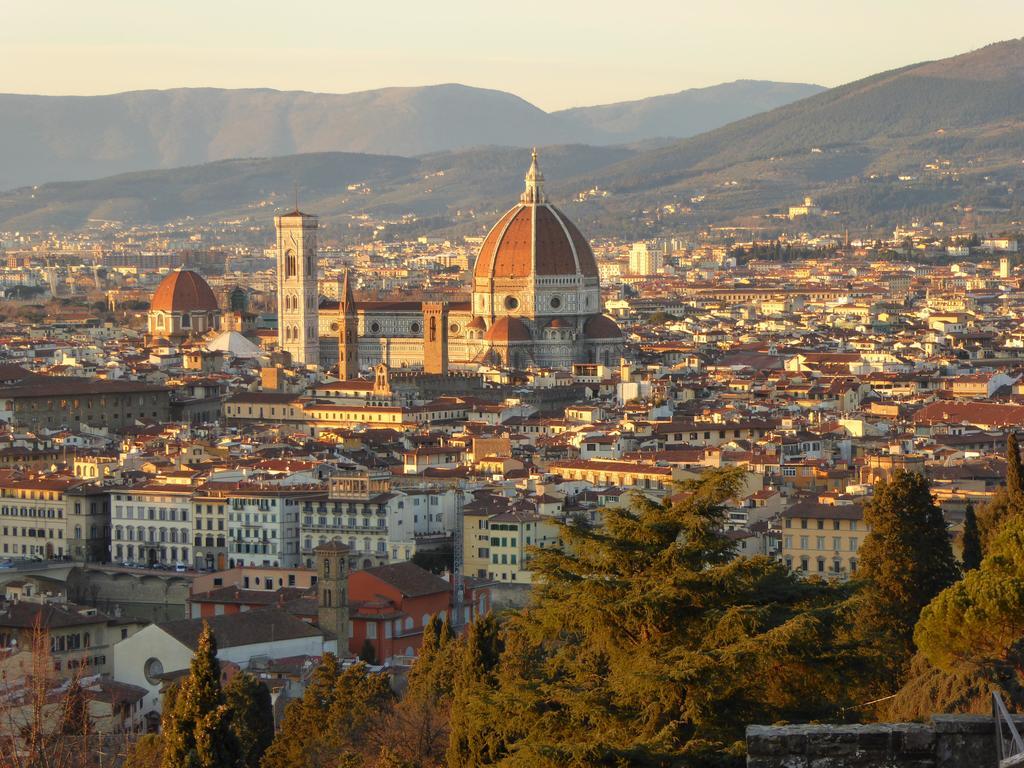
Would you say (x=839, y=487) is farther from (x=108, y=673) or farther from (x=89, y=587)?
(x=108, y=673)

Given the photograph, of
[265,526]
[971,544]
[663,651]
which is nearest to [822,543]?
[971,544]

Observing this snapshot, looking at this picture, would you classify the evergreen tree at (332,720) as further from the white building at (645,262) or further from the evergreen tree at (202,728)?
the white building at (645,262)

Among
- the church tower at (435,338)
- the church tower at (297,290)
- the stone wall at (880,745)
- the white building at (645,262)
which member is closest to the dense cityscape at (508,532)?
the stone wall at (880,745)

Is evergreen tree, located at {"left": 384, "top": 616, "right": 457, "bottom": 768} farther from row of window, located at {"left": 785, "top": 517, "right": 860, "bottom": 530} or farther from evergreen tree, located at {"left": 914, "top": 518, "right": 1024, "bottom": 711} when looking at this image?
row of window, located at {"left": 785, "top": 517, "right": 860, "bottom": 530}

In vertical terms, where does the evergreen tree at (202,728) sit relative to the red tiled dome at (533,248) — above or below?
above

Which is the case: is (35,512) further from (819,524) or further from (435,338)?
(435,338)
